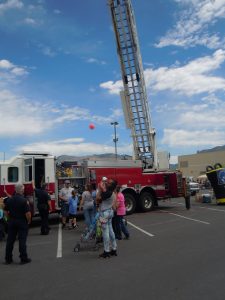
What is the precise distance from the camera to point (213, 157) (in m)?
97.6

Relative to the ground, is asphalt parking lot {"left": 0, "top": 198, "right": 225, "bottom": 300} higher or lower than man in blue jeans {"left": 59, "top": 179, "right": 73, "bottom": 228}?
lower

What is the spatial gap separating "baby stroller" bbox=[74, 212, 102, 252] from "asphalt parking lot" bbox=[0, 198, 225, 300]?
12cm

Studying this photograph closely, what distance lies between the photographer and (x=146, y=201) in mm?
18406

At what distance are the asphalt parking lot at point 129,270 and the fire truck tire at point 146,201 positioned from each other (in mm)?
6851

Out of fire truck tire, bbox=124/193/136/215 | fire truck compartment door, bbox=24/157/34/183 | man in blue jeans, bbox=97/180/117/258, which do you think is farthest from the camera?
fire truck tire, bbox=124/193/136/215

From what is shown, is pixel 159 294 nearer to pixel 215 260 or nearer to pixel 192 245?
pixel 215 260

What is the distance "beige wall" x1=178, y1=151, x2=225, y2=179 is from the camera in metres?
96.7

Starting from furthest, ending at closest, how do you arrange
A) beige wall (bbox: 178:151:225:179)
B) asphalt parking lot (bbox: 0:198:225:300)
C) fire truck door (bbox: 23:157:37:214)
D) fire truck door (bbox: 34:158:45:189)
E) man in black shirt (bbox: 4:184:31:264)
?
1. beige wall (bbox: 178:151:225:179)
2. fire truck door (bbox: 34:158:45:189)
3. fire truck door (bbox: 23:157:37:214)
4. man in black shirt (bbox: 4:184:31:264)
5. asphalt parking lot (bbox: 0:198:225:300)

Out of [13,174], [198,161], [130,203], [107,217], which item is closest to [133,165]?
[130,203]

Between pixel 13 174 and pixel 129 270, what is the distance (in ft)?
28.1

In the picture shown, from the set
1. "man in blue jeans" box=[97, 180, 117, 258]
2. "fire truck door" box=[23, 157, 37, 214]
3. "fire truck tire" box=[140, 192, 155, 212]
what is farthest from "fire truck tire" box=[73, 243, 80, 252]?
"fire truck tire" box=[140, 192, 155, 212]

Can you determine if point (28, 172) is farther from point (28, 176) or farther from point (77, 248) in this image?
point (77, 248)

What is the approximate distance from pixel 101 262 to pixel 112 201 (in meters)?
A: 1.36

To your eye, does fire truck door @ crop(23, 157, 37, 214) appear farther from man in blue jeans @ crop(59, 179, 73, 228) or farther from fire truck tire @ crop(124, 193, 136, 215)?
fire truck tire @ crop(124, 193, 136, 215)
